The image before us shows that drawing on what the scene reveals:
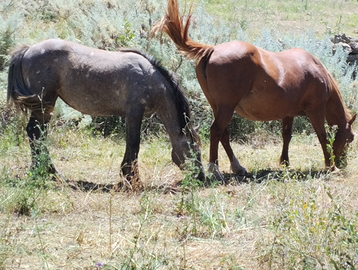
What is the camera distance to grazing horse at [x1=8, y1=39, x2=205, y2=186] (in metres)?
6.25

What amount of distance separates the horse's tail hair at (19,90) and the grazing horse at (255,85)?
1626 mm

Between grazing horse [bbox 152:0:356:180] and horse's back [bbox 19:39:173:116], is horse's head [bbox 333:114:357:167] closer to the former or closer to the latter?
grazing horse [bbox 152:0:356:180]

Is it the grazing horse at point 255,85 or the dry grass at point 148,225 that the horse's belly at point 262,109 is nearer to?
the grazing horse at point 255,85

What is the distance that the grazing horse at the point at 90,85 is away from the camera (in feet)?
20.5

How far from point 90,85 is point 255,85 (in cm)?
204

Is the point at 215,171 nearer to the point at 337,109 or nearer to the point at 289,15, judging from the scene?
the point at 337,109

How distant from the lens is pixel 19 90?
20.4 ft

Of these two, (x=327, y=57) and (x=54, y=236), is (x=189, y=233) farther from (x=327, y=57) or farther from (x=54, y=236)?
(x=327, y=57)

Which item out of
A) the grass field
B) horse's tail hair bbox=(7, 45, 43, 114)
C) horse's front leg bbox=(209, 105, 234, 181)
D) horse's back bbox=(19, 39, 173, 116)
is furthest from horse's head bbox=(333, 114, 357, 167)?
horse's tail hair bbox=(7, 45, 43, 114)

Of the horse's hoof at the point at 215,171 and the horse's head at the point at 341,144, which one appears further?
the horse's head at the point at 341,144

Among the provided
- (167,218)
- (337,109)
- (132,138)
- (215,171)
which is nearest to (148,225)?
(167,218)

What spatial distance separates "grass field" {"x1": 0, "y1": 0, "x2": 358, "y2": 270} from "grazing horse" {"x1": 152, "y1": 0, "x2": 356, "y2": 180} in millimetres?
569

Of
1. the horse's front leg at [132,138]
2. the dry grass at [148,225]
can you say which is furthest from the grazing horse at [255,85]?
the horse's front leg at [132,138]

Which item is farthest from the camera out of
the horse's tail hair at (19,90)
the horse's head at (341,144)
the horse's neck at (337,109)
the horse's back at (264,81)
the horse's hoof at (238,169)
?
the horse's neck at (337,109)
